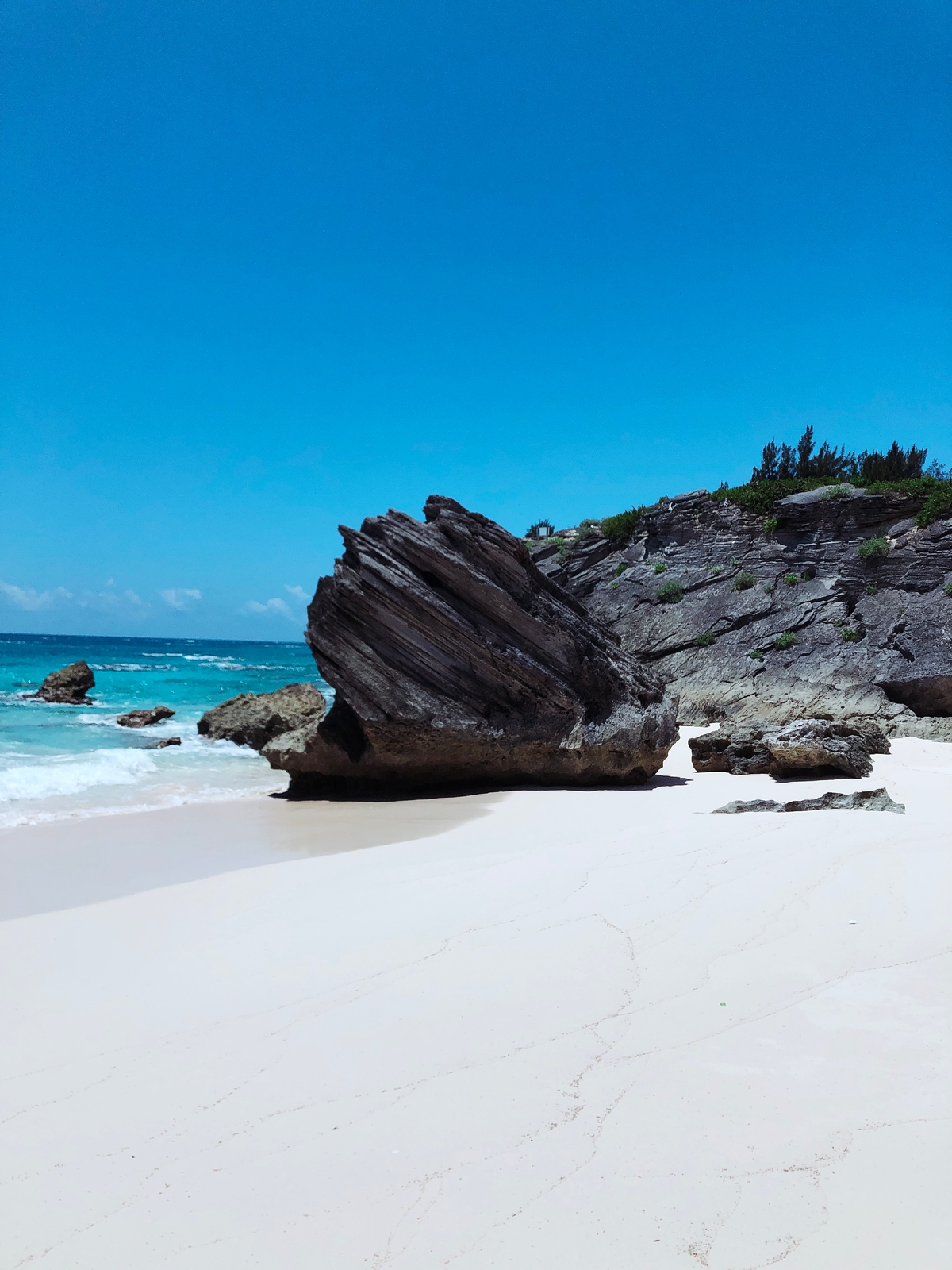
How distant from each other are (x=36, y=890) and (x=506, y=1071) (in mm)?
4746

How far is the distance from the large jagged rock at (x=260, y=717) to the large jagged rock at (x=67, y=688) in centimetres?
1089

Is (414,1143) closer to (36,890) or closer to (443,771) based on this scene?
(36,890)

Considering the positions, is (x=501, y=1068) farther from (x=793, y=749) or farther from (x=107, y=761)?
(x=107, y=761)

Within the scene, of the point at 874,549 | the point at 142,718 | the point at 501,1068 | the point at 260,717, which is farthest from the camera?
the point at 142,718

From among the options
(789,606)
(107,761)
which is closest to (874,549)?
(789,606)

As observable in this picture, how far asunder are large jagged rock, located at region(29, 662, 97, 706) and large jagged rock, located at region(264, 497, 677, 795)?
19507 mm

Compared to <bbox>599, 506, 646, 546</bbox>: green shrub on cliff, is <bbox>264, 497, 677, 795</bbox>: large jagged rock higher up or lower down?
lower down

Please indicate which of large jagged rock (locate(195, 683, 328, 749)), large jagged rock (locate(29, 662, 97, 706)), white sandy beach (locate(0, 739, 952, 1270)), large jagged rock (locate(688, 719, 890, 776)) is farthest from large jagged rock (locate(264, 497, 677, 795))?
large jagged rock (locate(29, 662, 97, 706))

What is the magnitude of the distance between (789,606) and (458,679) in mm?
12559

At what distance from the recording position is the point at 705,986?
3113 millimetres

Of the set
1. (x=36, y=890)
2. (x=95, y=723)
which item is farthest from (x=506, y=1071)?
(x=95, y=723)

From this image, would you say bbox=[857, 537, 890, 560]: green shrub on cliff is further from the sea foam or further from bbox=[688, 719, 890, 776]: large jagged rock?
the sea foam

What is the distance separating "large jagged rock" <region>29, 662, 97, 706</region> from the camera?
85.8 feet

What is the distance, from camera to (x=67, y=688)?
26.3 m
